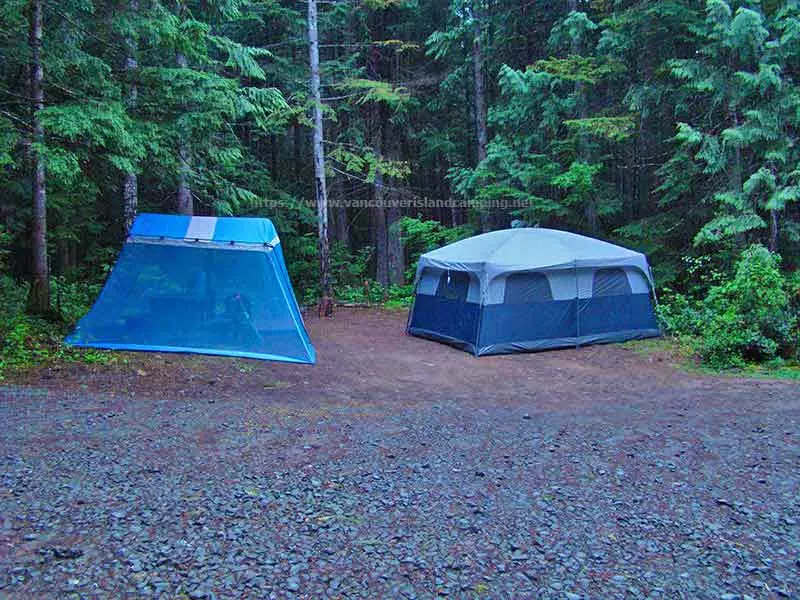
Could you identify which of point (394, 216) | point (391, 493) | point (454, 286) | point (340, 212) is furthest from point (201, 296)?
point (340, 212)

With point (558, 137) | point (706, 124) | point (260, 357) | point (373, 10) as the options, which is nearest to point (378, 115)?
point (373, 10)

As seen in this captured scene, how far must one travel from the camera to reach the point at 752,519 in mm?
3232

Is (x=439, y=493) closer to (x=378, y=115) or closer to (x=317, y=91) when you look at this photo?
(x=317, y=91)

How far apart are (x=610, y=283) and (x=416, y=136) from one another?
33.9ft

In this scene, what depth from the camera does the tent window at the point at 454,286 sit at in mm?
10078

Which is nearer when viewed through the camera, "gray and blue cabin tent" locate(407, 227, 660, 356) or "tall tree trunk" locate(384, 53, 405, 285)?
"gray and blue cabin tent" locate(407, 227, 660, 356)

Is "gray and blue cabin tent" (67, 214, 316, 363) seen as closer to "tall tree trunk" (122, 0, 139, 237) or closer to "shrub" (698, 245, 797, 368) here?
"tall tree trunk" (122, 0, 139, 237)

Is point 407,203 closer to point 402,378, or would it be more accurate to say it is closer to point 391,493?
point 402,378

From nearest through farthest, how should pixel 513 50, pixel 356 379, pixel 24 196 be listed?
1. pixel 356 379
2. pixel 24 196
3. pixel 513 50

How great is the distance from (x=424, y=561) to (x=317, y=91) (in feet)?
42.6

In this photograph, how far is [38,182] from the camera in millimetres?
7898

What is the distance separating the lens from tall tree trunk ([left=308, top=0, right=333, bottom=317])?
13.7 metres

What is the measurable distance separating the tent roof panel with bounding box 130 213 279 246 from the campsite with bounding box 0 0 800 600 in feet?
0.14

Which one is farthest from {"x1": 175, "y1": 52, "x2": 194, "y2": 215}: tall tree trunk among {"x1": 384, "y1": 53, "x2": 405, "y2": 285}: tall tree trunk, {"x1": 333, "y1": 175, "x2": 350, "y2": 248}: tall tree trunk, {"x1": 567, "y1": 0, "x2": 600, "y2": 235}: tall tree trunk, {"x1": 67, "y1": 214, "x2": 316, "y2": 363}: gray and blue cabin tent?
{"x1": 567, "y1": 0, "x2": 600, "y2": 235}: tall tree trunk
